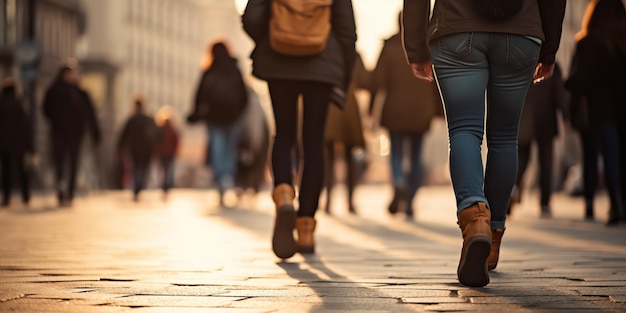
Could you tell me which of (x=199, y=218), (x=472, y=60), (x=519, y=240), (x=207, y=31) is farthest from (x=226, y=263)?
(x=207, y=31)

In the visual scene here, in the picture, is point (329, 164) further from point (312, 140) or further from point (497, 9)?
point (497, 9)

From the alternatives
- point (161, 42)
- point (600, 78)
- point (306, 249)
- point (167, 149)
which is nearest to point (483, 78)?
point (306, 249)

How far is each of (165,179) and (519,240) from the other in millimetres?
13480

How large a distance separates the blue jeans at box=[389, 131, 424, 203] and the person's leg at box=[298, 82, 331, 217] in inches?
198

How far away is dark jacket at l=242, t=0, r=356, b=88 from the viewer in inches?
233

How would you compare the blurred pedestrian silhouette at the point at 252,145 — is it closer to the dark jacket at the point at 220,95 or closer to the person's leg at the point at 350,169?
the dark jacket at the point at 220,95

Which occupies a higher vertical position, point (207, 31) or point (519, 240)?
point (207, 31)

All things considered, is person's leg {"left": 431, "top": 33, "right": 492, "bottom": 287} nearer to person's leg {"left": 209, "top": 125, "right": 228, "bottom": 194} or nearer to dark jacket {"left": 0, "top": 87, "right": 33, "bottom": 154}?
person's leg {"left": 209, "top": 125, "right": 228, "bottom": 194}

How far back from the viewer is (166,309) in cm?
363

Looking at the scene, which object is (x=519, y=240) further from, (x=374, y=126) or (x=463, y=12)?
(x=374, y=126)

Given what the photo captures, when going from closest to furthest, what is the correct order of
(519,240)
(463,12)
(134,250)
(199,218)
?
(463,12), (134,250), (519,240), (199,218)

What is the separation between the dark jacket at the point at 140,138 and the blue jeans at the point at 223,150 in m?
4.95

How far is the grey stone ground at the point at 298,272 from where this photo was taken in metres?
3.79

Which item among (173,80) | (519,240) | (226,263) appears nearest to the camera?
(226,263)
